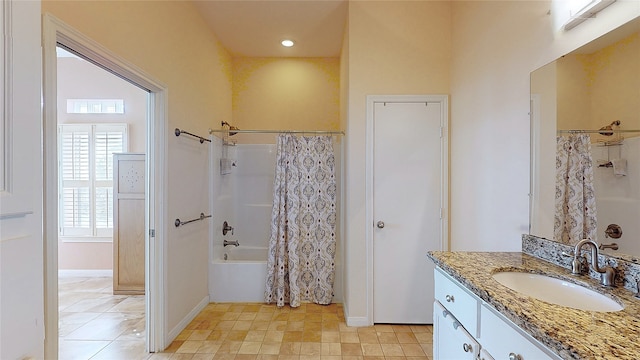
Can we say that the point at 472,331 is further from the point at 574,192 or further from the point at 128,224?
the point at 128,224

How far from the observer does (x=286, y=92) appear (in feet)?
12.9

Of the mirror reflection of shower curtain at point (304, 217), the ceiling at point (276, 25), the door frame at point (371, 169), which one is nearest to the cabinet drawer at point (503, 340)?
the door frame at point (371, 169)

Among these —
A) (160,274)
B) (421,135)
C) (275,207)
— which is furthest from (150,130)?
(421,135)

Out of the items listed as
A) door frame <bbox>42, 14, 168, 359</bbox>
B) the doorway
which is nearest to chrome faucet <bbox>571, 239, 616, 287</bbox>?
door frame <bbox>42, 14, 168, 359</bbox>

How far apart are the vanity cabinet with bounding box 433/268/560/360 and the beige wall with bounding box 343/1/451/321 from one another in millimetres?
1110

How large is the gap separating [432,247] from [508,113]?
1.33 metres

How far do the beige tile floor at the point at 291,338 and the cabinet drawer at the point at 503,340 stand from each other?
4.27ft

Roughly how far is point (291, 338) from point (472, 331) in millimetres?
1657

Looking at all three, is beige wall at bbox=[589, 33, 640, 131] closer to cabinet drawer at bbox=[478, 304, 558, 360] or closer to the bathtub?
cabinet drawer at bbox=[478, 304, 558, 360]

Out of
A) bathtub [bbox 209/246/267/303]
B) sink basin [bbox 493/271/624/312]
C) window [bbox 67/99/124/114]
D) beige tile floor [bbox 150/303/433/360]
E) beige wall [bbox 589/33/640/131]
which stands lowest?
beige tile floor [bbox 150/303/433/360]

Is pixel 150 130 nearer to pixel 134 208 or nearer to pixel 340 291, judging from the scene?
pixel 134 208

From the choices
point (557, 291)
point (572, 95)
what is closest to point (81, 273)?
point (557, 291)

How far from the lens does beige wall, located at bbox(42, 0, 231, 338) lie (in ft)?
5.55

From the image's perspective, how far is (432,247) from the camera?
265 cm
